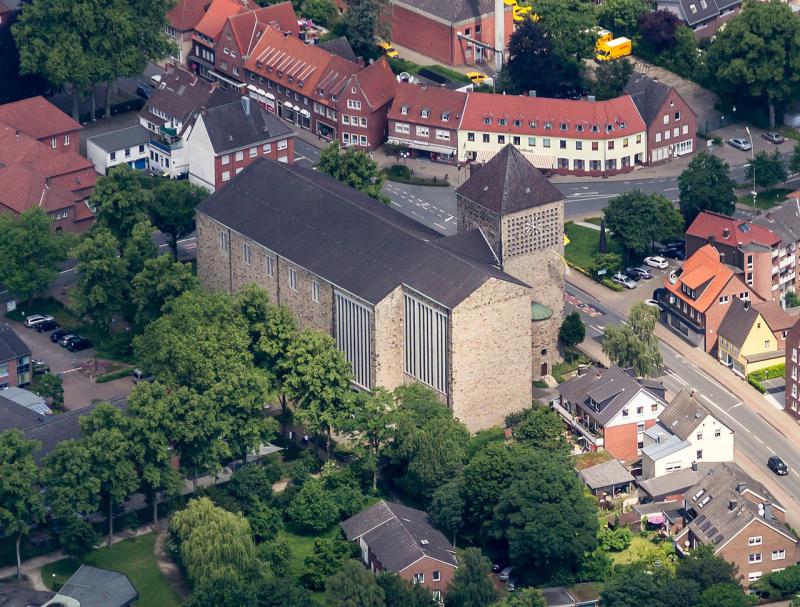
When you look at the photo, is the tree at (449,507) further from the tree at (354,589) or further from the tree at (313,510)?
the tree at (354,589)

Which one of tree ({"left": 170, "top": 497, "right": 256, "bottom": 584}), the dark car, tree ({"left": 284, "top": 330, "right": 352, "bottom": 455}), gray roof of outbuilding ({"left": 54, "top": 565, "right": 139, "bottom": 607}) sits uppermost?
tree ({"left": 284, "top": 330, "right": 352, "bottom": 455})

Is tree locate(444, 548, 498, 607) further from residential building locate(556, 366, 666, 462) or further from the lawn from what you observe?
residential building locate(556, 366, 666, 462)

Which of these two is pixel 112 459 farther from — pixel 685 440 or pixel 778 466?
pixel 778 466

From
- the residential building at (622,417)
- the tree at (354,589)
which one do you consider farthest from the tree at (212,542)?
the residential building at (622,417)

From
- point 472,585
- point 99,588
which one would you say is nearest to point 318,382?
point 472,585

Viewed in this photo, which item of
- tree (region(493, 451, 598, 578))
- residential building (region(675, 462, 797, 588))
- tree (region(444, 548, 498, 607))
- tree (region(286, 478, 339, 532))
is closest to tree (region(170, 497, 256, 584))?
tree (region(286, 478, 339, 532))

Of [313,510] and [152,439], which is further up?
[152,439]

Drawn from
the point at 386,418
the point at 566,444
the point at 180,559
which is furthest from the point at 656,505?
the point at 180,559
